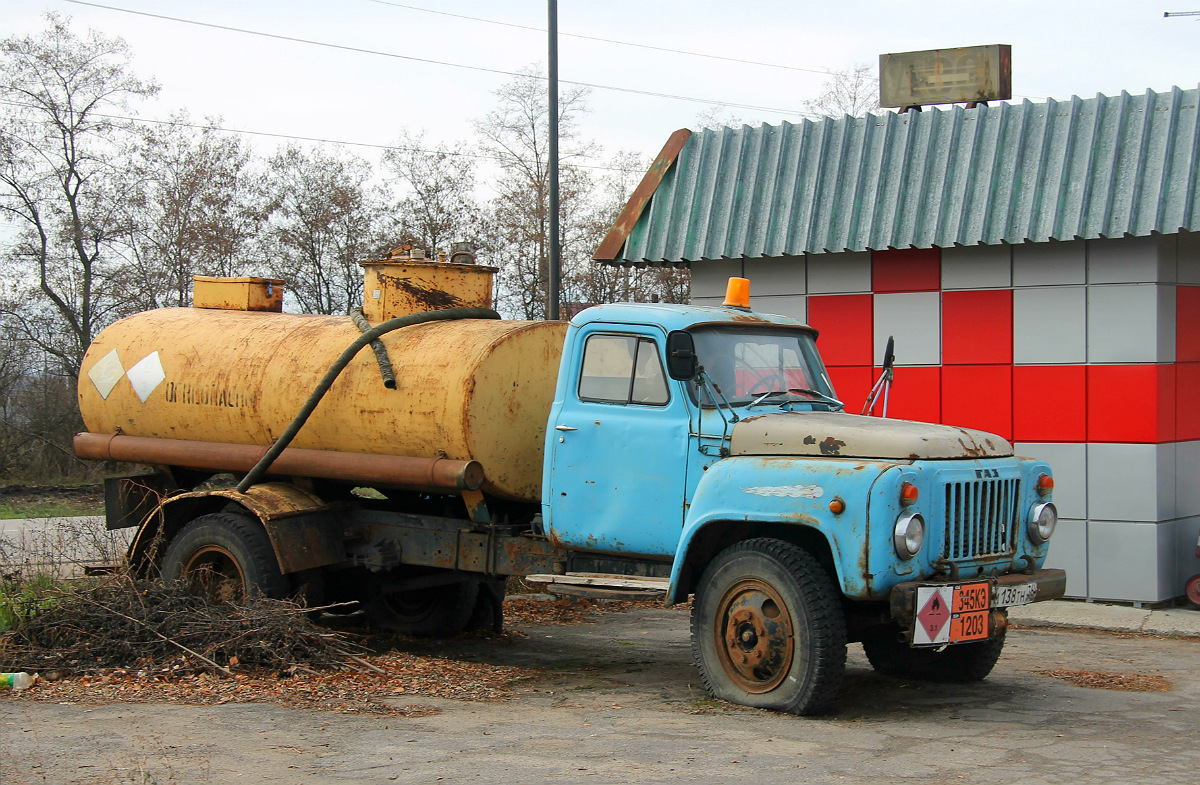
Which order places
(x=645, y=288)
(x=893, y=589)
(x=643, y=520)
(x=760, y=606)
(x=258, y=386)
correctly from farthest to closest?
(x=645, y=288), (x=258, y=386), (x=643, y=520), (x=760, y=606), (x=893, y=589)

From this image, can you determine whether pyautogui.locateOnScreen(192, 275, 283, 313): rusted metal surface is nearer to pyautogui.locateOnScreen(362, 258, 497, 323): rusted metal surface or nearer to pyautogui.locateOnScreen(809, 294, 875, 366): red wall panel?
pyautogui.locateOnScreen(362, 258, 497, 323): rusted metal surface

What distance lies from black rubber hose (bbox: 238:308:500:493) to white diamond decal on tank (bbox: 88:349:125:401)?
5.00 ft

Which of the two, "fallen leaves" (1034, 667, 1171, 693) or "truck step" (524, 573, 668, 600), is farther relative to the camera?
"fallen leaves" (1034, 667, 1171, 693)

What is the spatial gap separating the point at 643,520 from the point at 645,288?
88.5ft

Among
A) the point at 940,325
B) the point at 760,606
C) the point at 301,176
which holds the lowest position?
the point at 760,606

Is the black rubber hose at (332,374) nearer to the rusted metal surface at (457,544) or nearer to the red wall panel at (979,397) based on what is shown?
the rusted metal surface at (457,544)

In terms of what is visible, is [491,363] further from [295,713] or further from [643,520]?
[295,713]

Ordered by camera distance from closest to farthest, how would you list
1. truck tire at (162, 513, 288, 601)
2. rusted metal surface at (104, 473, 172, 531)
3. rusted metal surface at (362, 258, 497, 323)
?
truck tire at (162, 513, 288, 601), rusted metal surface at (362, 258, 497, 323), rusted metal surface at (104, 473, 172, 531)

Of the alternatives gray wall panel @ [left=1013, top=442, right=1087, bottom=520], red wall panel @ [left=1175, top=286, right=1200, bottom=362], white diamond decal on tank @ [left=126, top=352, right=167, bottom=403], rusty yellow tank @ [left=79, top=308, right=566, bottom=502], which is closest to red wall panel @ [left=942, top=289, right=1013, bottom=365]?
gray wall panel @ [left=1013, top=442, right=1087, bottom=520]

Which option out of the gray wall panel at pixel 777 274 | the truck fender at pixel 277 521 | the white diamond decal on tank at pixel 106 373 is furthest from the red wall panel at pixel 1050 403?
the white diamond decal on tank at pixel 106 373

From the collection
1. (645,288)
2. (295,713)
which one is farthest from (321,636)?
(645,288)

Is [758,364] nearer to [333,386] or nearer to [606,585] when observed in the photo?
[606,585]

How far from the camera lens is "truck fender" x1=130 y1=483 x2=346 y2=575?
27.0ft

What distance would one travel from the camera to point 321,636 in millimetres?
7535
